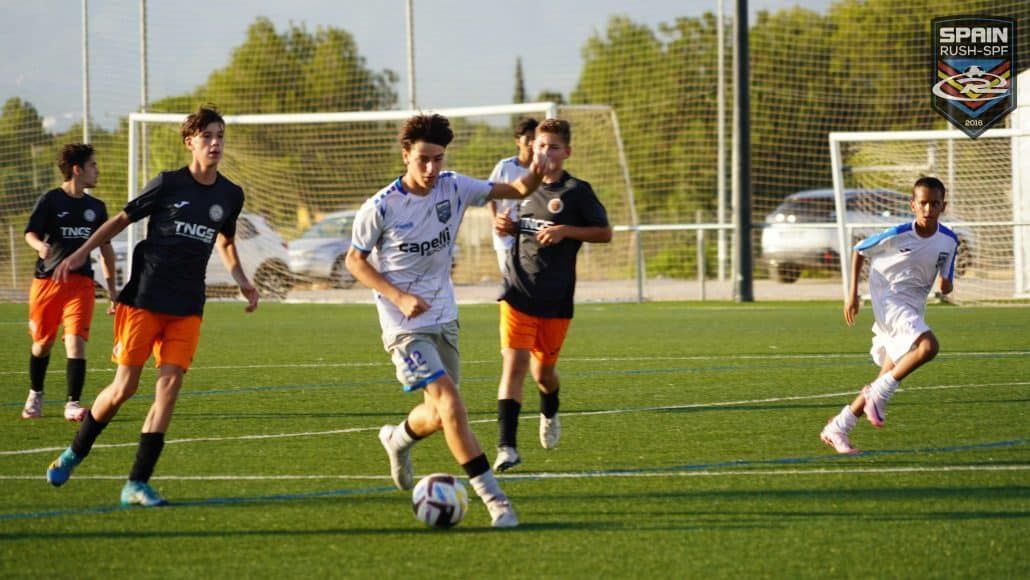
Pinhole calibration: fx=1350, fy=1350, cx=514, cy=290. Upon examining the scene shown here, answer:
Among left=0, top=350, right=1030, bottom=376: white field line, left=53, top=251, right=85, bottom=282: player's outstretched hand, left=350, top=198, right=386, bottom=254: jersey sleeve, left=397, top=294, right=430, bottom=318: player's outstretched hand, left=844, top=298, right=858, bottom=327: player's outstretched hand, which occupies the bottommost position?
left=0, top=350, right=1030, bottom=376: white field line

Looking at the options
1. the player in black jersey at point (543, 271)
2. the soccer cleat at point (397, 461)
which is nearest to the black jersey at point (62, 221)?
the player in black jersey at point (543, 271)

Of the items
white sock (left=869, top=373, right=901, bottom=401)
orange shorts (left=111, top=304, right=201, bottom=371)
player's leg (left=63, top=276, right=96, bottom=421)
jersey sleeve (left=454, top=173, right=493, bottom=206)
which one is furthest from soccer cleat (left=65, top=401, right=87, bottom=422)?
white sock (left=869, top=373, right=901, bottom=401)

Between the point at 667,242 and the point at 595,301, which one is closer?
the point at 595,301

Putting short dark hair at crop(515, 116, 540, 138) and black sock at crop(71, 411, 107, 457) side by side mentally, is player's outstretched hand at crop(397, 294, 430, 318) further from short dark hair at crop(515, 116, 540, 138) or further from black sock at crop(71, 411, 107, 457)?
short dark hair at crop(515, 116, 540, 138)

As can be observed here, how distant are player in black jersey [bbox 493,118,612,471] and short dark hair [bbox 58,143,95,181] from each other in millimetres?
3636

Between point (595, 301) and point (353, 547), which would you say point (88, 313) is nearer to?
point (353, 547)

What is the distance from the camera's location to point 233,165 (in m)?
26.0

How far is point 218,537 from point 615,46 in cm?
2910

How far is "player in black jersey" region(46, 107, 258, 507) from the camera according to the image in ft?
21.7

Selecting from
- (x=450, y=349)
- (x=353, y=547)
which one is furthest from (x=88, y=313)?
(x=353, y=547)

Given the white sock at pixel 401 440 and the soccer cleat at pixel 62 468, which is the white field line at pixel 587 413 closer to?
the soccer cleat at pixel 62 468

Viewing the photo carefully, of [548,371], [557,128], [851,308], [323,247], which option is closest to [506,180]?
[557,128]

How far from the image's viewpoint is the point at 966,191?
72.9ft

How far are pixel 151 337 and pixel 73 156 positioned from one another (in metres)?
3.63
